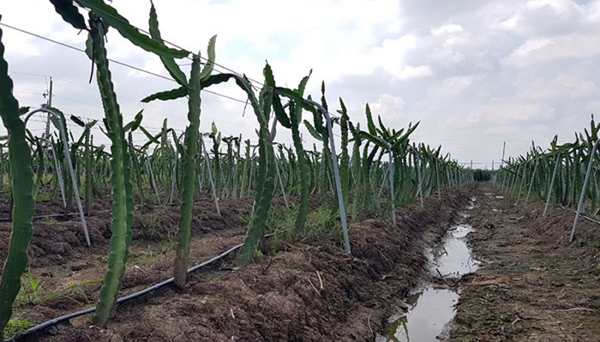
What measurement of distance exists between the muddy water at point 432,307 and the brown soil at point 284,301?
0.39 ft

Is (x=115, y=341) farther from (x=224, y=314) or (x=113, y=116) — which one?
(x=113, y=116)

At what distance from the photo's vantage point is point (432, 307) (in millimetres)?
4648

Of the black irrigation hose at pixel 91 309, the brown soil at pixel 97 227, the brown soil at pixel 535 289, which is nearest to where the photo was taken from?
the black irrigation hose at pixel 91 309

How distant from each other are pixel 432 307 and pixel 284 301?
6.33 ft

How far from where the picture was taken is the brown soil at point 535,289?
12.3ft

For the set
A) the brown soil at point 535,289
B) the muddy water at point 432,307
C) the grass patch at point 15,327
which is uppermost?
the grass patch at point 15,327

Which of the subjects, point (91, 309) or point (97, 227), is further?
point (97, 227)

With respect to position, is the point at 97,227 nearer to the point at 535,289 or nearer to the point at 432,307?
the point at 432,307

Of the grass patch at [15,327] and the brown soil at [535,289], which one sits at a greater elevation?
the grass patch at [15,327]

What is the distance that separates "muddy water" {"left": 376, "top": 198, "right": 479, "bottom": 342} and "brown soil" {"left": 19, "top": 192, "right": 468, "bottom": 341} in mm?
120

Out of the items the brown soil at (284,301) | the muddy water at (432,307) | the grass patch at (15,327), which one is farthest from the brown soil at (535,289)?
the grass patch at (15,327)

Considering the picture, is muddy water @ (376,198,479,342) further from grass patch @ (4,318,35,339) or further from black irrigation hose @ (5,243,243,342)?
grass patch @ (4,318,35,339)

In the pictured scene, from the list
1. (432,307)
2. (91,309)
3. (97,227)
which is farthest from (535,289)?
(97,227)

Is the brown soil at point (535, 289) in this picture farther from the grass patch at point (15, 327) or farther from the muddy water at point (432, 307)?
the grass patch at point (15, 327)
